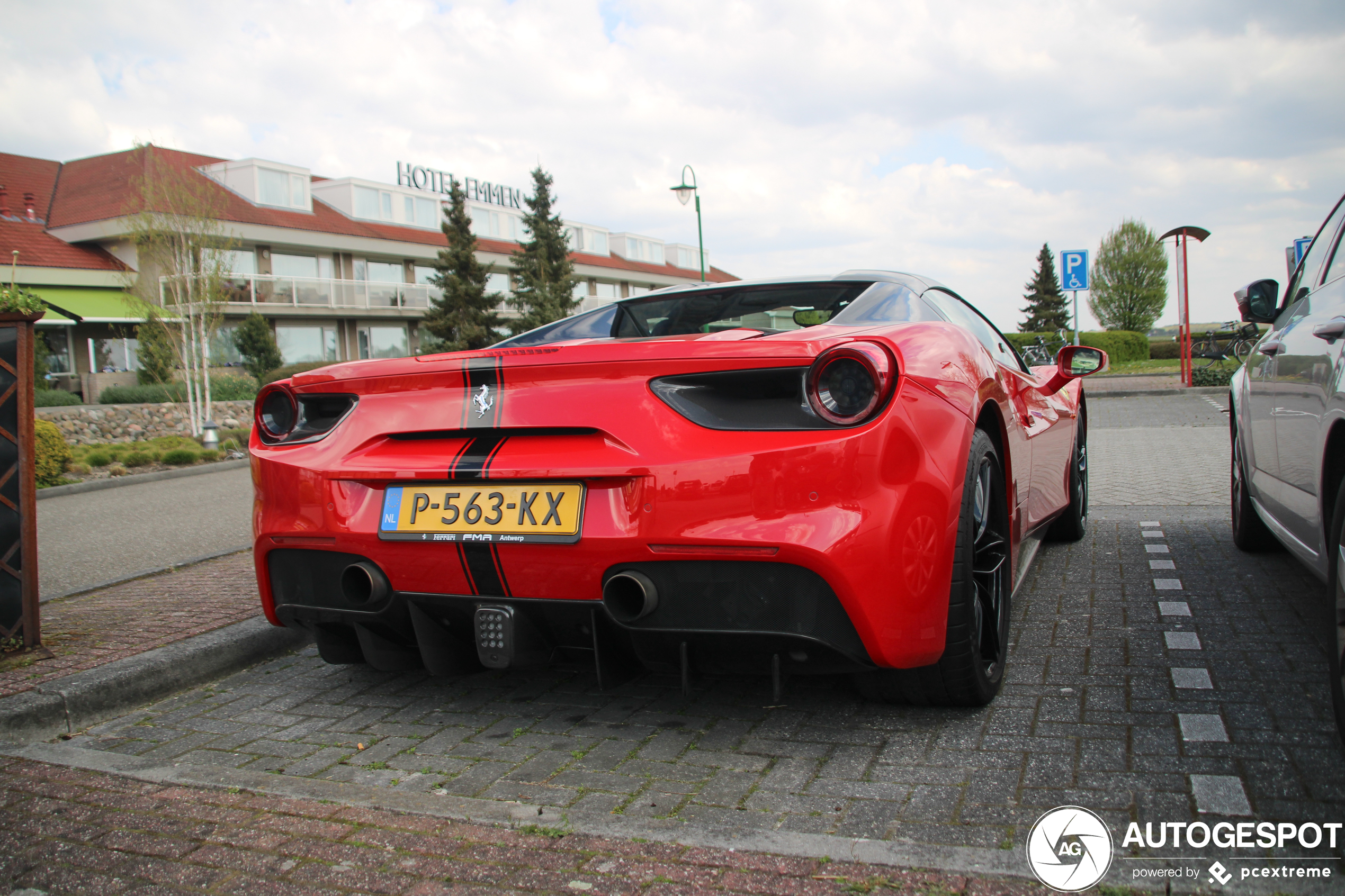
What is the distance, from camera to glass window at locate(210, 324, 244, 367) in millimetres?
30578

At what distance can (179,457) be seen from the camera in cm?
1444

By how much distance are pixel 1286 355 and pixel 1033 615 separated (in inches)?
52.2

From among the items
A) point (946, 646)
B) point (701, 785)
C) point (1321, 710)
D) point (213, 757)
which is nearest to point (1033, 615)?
point (1321, 710)

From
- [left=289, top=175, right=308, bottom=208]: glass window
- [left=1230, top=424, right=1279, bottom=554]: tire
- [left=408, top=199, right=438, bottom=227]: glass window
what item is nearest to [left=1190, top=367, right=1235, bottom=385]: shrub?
[left=1230, top=424, right=1279, bottom=554]: tire

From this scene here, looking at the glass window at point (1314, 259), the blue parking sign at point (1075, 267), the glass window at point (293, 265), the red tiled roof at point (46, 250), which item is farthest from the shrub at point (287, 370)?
the glass window at point (1314, 259)

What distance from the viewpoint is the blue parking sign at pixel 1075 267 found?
717 inches

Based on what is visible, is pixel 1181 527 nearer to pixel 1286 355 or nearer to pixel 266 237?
pixel 1286 355

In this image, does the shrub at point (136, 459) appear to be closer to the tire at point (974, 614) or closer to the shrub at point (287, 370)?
the shrub at point (287, 370)

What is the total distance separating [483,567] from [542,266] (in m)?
43.7

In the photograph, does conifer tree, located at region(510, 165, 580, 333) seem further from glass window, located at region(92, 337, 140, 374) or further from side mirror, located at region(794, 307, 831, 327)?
side mirror, located at region(794, 307, 831, 327)

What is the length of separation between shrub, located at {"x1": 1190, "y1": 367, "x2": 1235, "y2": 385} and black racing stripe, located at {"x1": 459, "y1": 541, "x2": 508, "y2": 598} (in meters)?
20.5

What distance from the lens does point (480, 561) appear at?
2.51m

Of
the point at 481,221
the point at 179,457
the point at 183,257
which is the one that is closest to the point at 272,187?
the point at 481,221

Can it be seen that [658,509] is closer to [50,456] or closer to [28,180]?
[50,456]
